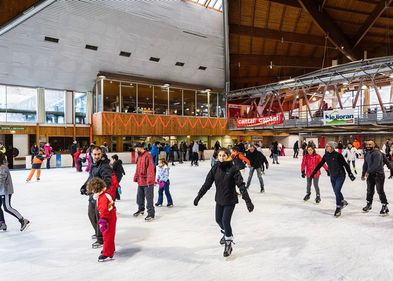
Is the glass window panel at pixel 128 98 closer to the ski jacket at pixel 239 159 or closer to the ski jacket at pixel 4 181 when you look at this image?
the ski jacket at pixel 239 159

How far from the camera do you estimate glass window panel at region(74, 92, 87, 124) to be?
20.5 metres

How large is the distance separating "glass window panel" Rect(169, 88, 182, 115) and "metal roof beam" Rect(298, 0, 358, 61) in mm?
10632

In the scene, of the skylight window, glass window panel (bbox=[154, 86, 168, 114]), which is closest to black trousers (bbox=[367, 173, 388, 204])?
the skylight window

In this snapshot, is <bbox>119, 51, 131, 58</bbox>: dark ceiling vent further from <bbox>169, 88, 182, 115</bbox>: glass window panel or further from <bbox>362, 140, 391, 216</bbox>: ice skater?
<bbox>362, 140, 391, 216</bbox>: ice skater

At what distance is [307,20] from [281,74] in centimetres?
756

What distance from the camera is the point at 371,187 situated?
568 cm

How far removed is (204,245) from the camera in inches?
157

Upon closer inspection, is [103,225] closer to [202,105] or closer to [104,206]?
[104,206]

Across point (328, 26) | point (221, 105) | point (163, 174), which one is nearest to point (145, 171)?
point (163, 174)

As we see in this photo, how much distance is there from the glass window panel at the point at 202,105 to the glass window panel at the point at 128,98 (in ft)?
18.9

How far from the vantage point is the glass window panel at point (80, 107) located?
67.4 ft

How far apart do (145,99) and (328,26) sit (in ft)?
45.0

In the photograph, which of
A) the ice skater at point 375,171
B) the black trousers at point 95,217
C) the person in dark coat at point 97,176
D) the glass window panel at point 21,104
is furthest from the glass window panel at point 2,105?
the ice skater at point 375,171

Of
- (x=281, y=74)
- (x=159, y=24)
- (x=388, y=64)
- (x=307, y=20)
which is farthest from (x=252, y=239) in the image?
(x=281, y=74)
